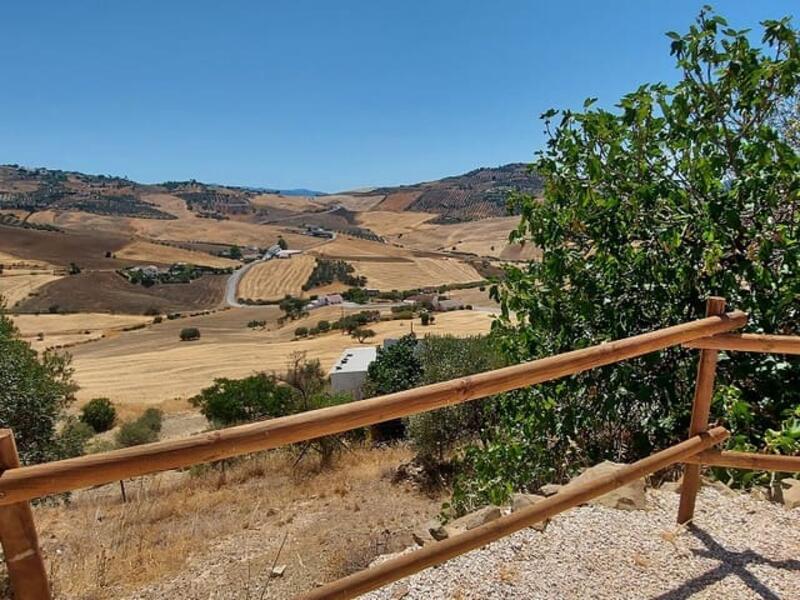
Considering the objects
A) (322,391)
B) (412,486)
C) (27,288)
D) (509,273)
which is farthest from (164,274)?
(509,273)

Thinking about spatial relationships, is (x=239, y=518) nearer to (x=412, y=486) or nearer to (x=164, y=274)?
(x=412, y=486)

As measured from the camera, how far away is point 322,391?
20.8 m

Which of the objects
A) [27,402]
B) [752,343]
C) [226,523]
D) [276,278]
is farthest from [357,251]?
[752,343]

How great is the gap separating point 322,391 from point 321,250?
86.0 metres

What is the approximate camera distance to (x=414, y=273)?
3479 inches

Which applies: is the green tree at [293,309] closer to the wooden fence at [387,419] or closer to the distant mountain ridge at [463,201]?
the wooden fence at [387,419]

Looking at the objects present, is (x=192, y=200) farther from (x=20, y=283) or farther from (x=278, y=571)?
(x=278, y=571)

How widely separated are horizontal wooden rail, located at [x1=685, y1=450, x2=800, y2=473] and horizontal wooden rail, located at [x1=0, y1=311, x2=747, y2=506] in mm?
1029

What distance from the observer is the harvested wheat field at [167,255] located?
9475 centimetres

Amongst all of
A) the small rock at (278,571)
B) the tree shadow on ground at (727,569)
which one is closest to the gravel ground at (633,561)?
the tree shadow on ground at (727,569)

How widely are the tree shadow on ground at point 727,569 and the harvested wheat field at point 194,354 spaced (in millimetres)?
28071

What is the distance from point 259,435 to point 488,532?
989 mm

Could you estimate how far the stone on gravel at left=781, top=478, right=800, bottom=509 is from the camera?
10.7 feet

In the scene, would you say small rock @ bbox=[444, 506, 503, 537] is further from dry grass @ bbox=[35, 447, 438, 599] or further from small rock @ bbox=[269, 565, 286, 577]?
small rock @ bbox=[269, 565, 286, 577]
